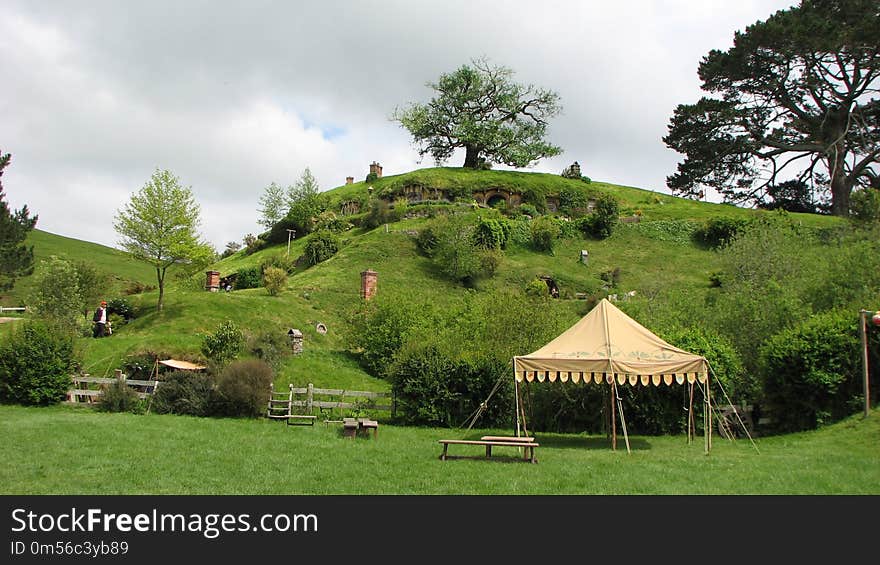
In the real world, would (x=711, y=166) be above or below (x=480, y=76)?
below

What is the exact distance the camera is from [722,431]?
18234 mm

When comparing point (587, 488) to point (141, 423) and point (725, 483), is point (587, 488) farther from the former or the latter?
point (141, 423)

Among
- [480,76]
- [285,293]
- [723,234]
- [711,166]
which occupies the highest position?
[480,76]

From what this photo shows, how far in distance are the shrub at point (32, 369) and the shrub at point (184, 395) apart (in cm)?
324

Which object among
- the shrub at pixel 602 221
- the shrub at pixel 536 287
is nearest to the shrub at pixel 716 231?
the shrub at pixel 602 221

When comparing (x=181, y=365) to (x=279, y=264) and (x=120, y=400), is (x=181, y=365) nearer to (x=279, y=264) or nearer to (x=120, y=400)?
(x=120, y=400)

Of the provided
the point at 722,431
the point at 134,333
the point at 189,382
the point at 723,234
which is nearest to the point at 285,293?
the point at 134,333

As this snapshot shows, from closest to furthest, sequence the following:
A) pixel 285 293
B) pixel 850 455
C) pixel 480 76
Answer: pixel 850 455 → pixel 285 293 → pixel 480 76

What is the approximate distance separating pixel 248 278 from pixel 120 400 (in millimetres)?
29404

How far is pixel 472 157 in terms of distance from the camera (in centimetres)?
7606

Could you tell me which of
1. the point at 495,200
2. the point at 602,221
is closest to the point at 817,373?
the point at 602,221

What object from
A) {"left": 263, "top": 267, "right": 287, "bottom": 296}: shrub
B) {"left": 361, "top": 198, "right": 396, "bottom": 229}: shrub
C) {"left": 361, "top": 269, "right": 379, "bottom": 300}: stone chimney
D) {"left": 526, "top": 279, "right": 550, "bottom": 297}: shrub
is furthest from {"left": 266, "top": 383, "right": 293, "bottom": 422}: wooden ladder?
{"left": 361, "top": 198, "right": 396, "bottom": 229}: shrub

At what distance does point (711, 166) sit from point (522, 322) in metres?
47.1

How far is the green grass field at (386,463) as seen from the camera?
9.94 m
